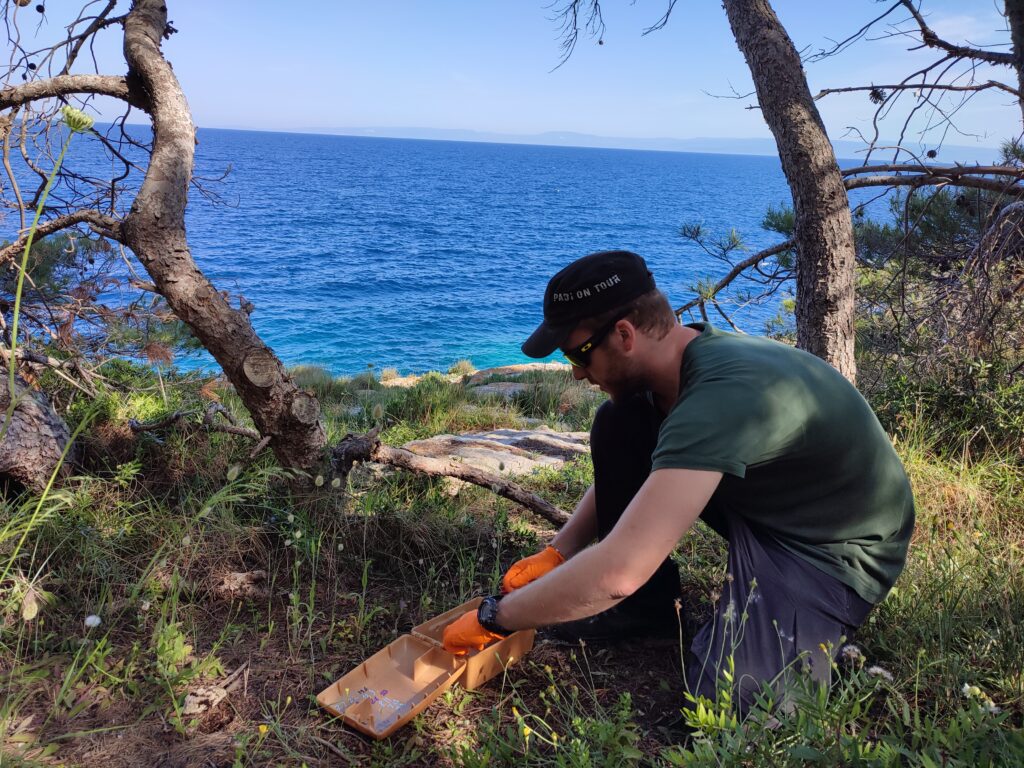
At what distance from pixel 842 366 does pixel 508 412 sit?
370 cm

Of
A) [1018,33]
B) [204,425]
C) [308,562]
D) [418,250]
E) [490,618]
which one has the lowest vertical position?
[418,250]

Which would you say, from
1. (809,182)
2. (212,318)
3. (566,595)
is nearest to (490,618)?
(566,595)

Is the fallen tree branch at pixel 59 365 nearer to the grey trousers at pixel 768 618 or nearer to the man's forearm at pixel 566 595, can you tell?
the man's forearm at pixel 566 595

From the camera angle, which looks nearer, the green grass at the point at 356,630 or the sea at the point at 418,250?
the green grass at the point at 356,630

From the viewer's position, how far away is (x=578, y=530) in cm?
256

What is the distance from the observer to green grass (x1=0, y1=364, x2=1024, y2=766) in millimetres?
1646

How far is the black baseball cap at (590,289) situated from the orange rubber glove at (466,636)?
851 millimetres

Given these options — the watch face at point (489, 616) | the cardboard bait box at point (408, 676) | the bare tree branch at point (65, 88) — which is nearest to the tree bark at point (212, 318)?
the bare tree branch at point (65, 88)

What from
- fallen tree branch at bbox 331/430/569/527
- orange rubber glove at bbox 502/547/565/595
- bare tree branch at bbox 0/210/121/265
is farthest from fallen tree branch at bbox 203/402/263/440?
orange rubber glove at bbox 502/547/565/595

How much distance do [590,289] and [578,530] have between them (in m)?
0.98

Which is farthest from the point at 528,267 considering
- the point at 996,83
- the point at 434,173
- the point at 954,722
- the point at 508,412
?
the point at 434,173

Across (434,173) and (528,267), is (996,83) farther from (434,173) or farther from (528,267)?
(434,173)

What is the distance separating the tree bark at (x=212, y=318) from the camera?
2.88m

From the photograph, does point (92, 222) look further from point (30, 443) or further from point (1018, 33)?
point (1018, 33)
